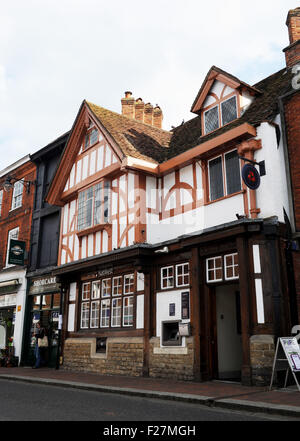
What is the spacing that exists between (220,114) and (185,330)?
643 cm

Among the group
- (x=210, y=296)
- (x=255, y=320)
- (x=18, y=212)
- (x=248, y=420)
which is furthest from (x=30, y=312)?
(x=248, y=420)

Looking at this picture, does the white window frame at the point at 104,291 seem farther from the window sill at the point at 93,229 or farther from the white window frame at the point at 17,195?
the white window frame at the point at 17,195

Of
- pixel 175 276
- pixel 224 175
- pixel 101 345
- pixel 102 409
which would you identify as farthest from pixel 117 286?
pixel 102 409

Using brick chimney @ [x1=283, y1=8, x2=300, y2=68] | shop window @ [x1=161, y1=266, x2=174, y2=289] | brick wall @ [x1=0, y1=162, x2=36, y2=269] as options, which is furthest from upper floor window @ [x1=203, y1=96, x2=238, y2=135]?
brick wall @ [x1=0, y1=162, x2=36, y2=269]

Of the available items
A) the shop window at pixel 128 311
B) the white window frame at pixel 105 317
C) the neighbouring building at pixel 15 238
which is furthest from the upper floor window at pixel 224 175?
the neighbouring building at pixel 15 238

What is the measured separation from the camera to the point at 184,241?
1134cm

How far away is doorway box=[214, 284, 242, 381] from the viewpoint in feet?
36.2

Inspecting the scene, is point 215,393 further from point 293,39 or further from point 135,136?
point 293,39

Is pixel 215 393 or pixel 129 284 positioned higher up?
pixel 129 284

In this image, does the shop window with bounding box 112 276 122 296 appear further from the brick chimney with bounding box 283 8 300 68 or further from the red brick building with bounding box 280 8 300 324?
the brick chimney with bounding box 283 8 300 68

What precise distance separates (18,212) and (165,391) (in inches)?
582

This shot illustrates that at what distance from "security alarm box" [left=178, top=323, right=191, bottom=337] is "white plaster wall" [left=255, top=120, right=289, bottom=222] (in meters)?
3.41

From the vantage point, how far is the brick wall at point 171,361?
35.0ft

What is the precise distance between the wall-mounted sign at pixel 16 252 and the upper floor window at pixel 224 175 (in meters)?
10.9
